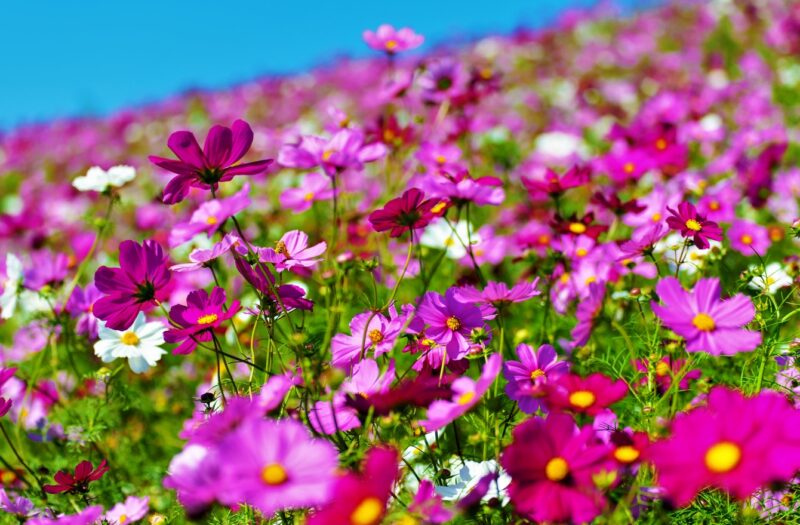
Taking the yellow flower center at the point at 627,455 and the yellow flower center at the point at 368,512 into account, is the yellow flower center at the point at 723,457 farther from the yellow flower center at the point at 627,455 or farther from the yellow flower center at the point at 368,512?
the yellow flower center at the point at 368,512

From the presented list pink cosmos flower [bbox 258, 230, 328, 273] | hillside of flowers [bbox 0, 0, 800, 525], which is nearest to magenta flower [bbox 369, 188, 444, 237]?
hillside of flowers [bbox 0, 0, 800, 525]

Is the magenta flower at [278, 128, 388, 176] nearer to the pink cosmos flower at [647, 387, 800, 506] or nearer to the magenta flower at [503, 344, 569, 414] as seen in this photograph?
the magenta flower at [503, 344, 569, 414]

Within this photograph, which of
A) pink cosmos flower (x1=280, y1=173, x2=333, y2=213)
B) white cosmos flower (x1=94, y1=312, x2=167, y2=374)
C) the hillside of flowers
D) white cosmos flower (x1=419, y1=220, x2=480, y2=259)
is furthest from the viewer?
white cosmos flower (x1=419, y1=220, x2=480, y2=259)

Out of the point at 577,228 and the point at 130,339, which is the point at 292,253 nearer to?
the point at 130,339

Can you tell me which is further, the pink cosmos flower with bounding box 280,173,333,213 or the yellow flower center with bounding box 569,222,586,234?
the pink cosmos flower with bounding box 280,173,333,213

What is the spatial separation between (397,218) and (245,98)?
7279 mm

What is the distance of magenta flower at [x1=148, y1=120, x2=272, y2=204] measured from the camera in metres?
1.13

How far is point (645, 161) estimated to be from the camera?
2131 mm

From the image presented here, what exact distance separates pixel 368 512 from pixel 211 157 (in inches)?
26.3

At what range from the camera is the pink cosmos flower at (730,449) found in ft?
2.33

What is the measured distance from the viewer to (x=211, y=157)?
1152 mm

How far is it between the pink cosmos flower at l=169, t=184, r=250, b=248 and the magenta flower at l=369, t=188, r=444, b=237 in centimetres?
23

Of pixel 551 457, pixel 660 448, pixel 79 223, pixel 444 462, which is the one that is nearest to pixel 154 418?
pixel 444 462

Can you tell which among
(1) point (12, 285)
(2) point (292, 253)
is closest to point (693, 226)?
(2) point (292, 253)
